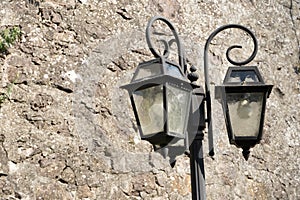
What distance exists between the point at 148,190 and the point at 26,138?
772 mm

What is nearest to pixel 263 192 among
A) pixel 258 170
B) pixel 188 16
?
pixel 258 170

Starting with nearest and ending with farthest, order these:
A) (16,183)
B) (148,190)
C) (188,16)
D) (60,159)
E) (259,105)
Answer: (259,105)
(16,183)
(60,159)
(148,190)
(188,16)

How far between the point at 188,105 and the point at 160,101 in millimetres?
141

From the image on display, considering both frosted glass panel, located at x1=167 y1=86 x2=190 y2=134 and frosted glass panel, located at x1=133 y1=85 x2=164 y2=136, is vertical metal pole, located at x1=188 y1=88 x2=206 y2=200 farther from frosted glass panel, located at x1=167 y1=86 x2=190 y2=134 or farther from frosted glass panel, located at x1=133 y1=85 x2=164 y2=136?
frosted glass panel, located at x1=133 y1=85 x2=164 y2=136

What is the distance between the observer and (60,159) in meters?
2.88

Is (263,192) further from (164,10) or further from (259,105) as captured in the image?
(259,105)

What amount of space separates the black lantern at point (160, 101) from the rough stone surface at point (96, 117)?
3.85ft

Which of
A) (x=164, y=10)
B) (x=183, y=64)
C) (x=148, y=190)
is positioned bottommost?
(x=148, y=190)

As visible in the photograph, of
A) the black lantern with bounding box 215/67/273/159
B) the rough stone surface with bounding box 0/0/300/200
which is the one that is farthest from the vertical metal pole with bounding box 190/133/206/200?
the rough stone surface with bounding box 0/0/300/200

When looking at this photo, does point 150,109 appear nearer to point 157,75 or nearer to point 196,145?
point 157,75

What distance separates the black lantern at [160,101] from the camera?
172cm

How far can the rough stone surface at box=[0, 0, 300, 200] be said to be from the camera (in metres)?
2.84

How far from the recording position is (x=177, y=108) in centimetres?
177

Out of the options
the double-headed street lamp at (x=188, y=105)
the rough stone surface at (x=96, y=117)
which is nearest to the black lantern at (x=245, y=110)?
the double-headed street lamp at (x=188, y=105)
